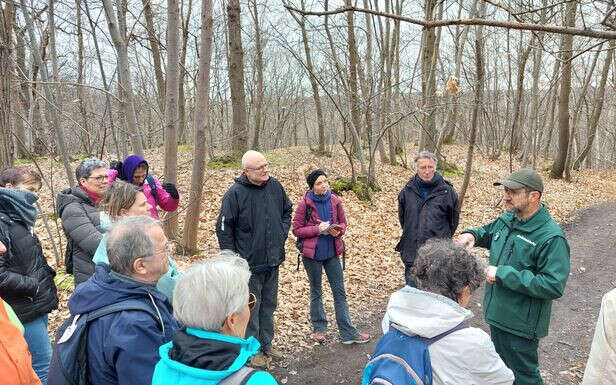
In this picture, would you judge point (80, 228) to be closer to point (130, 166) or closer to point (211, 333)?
point (130, 166)

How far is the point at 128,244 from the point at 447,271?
1.48 meters

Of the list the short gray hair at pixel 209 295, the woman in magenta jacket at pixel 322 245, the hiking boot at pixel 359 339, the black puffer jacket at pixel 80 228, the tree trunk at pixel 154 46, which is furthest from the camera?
the tree trunk at pixel 154 46

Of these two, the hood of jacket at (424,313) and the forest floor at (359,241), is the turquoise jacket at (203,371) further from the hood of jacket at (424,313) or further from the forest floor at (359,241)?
A: the forest floor at (359,241)

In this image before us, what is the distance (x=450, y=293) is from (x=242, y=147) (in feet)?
31.4

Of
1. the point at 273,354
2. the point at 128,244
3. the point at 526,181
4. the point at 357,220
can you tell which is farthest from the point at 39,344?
the point at 357,220

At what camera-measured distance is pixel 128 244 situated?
6.14 feet

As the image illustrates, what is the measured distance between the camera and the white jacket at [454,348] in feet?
5.37

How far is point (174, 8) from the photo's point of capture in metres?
5.15

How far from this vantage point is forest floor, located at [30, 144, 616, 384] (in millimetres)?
4645

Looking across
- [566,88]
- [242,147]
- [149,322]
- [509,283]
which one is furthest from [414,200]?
[566,88]

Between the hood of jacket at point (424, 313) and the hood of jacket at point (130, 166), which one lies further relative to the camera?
the hood of jacket at point (130, 166)

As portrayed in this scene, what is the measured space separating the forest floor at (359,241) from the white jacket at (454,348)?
203 cm

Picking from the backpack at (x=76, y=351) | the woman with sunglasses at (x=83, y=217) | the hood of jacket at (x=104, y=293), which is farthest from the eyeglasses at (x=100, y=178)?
the backpack at (x=76, y=351)

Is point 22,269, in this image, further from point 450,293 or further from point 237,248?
point 450,293
